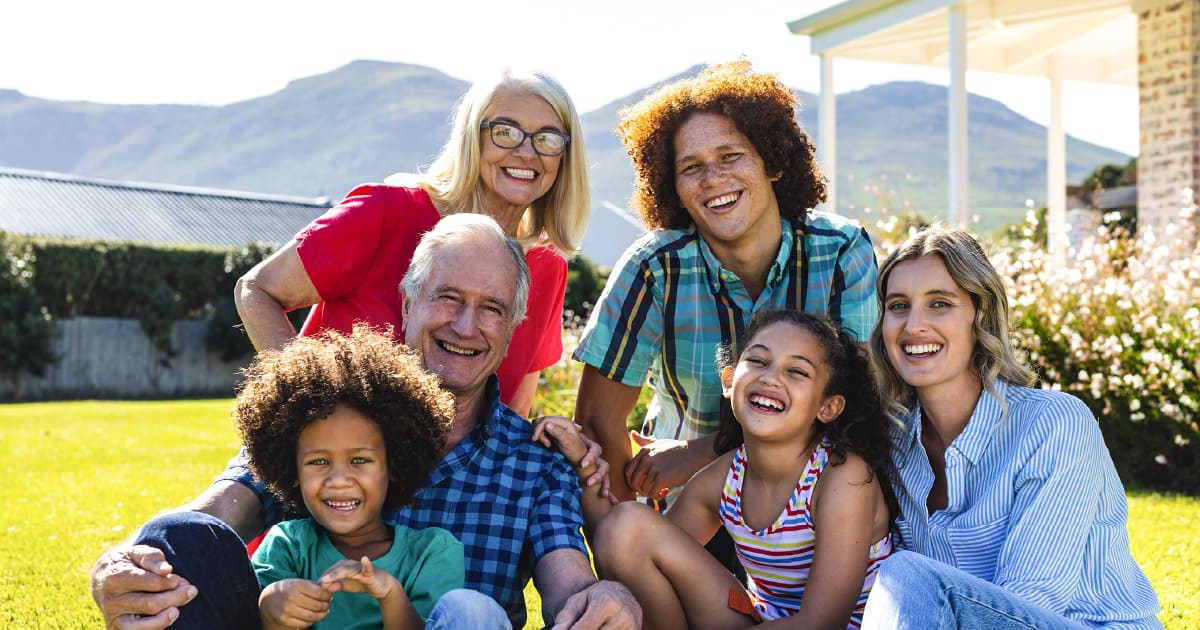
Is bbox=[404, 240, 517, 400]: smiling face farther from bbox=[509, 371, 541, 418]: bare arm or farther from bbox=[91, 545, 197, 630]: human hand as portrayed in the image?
bbox=[91, 545, 197, 630]: human hand

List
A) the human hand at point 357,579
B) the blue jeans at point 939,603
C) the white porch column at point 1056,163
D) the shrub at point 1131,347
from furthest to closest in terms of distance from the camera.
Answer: the white porch column at point 1056,163 < the shrub at point 1131,347 < the human hand at point 357,579 < the blue jeans at point 939,603

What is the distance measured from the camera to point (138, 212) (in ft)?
108

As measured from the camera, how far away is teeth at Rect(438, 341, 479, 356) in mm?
2846

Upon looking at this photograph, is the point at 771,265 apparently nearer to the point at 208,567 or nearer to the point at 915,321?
the point at 915,321

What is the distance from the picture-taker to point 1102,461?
Result: 2.53m

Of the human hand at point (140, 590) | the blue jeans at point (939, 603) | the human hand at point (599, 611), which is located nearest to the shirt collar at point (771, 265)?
the human hand at point (599, 611)

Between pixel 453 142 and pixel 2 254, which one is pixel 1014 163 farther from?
pixel 453 142

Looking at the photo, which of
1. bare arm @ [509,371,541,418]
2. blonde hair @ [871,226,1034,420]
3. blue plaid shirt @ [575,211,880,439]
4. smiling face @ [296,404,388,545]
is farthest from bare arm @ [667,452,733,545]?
smiling face @ [296,404,388,545]

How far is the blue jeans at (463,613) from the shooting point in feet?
7.09

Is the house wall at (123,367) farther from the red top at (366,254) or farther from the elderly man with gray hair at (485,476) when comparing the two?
the elderly man with gray hair at (485,476)

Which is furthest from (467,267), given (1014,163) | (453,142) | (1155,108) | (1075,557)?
(1014,163)

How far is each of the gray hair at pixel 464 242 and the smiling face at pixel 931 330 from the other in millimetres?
983

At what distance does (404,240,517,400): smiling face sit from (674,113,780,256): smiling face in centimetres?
76

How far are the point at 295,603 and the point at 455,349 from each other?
828 mm
